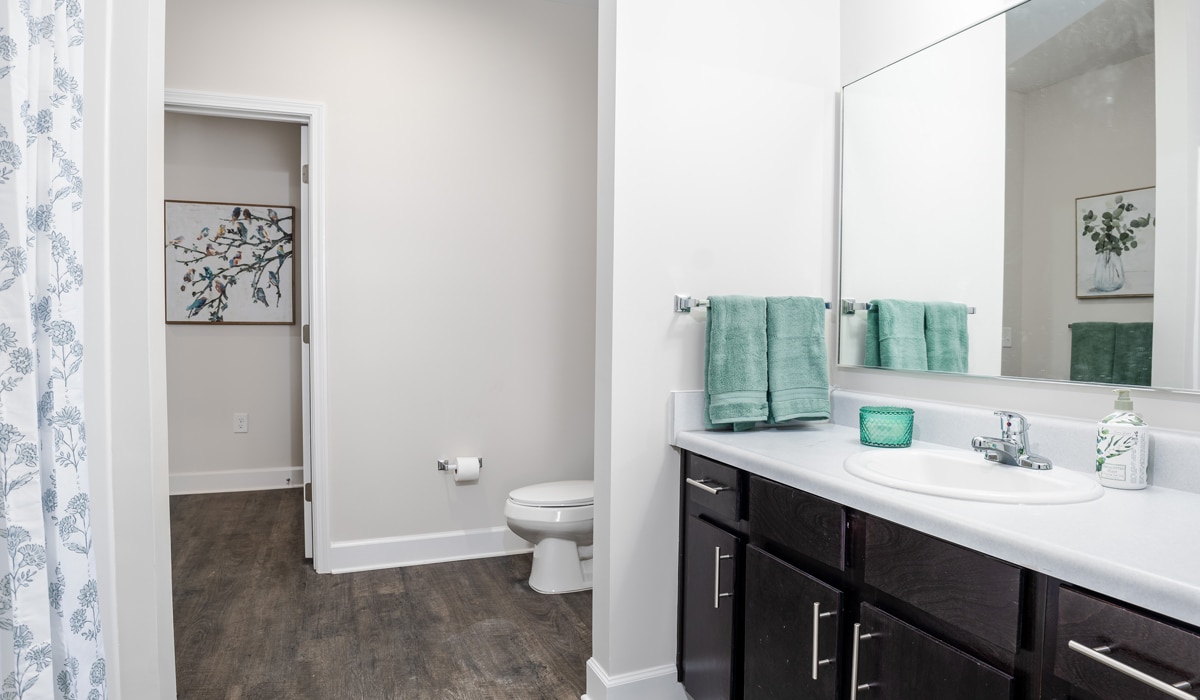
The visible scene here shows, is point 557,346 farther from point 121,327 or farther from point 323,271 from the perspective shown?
point 121,327

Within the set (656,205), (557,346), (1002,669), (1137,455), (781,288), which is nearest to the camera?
(1002,669)

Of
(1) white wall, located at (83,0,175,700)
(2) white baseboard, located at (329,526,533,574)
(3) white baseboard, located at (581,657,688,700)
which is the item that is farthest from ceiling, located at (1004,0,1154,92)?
(2) white baseboard, located at (329,526,533,574)

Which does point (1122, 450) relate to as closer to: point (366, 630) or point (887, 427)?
point (887, 427)

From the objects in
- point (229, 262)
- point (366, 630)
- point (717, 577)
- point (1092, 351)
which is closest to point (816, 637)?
point (717, 577)

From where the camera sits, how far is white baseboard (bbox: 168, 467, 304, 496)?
4.42m

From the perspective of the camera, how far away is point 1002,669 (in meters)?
1.06

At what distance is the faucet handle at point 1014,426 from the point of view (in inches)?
58.7

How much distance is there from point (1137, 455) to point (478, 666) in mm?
1838

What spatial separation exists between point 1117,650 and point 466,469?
2633mm

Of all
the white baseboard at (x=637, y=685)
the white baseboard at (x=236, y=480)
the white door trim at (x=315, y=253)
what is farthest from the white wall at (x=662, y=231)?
the white baseboard at (x=236, y=480)

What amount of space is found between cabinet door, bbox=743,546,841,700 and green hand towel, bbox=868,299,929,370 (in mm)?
715

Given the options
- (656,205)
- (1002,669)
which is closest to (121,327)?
(656,205)

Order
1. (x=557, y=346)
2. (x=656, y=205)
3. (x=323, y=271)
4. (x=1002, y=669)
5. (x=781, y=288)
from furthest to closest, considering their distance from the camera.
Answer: (x=557, y=346) → (x=323, y=271) → (x=781, y=288) → (x=656, y=205) → (x=1002, y=669)

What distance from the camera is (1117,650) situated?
2.95 ft
